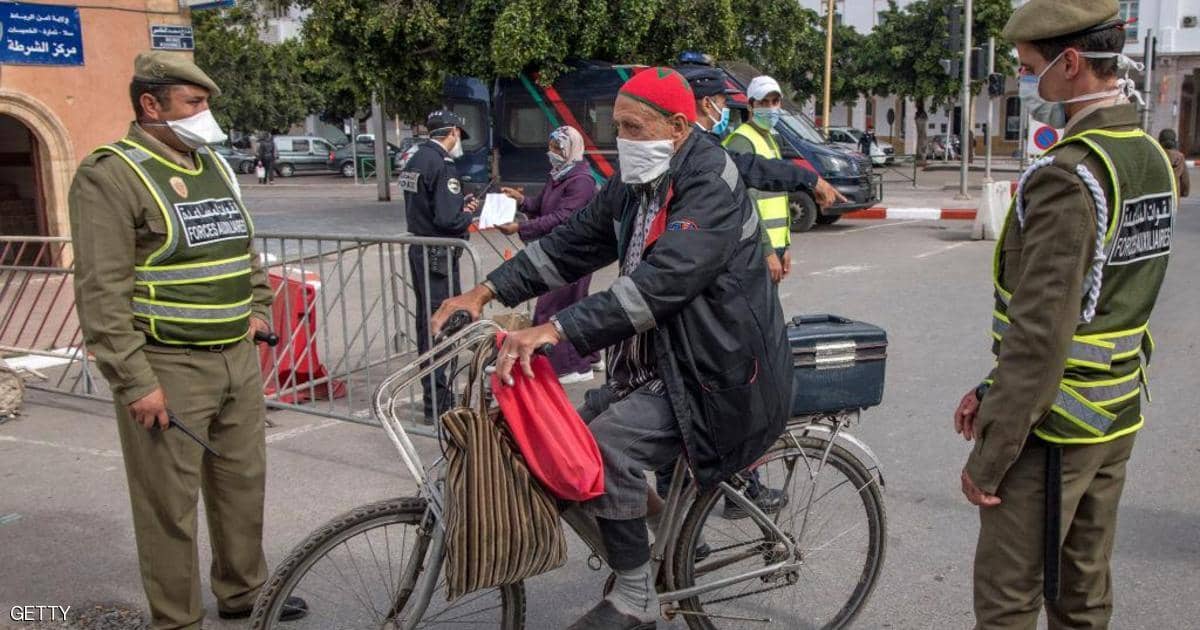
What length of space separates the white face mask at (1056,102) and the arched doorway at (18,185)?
42.4 ft

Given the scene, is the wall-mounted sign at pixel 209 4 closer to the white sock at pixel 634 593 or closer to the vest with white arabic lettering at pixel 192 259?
the vest with white arabic lettering at pixel 192 259

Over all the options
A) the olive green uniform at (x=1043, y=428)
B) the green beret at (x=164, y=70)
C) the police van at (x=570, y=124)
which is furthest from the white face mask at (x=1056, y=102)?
the police van at (x=570, y=124)

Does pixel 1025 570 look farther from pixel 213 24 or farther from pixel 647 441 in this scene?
Answer: pixel 213 24

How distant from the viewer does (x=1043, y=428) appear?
2.52m

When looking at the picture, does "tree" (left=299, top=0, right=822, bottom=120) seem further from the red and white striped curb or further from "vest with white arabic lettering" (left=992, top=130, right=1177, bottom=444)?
"vest with white arabic lettering" (left=992, top=130, right=1177, bottom=444)

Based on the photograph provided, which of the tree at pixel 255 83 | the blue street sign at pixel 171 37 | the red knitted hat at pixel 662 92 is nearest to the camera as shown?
the red knitted hat at pixel 662 92

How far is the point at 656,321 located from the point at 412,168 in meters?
4.25

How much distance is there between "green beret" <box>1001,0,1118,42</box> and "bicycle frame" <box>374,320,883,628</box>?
56.2 inches

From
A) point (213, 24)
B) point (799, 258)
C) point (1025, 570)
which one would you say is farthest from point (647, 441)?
point (213, 24)

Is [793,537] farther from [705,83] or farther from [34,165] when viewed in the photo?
[34,165]

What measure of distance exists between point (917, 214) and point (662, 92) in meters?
16.8

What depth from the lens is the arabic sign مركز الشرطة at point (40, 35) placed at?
11391 millimetres

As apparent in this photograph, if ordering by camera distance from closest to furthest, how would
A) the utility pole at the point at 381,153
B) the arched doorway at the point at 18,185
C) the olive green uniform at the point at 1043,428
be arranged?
1. the olive green uniform at the point at 1043,428
2. the arched doorway at the point at 18,185
3. the utility pole at the point at 381,153

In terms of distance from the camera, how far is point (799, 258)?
1365cm
